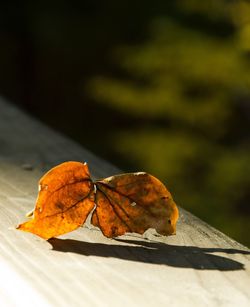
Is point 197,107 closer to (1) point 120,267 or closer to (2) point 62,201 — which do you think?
(2) point 62,201

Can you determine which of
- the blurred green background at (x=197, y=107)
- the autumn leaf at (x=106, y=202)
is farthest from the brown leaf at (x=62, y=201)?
the blurred green background at (x=197, y=107)

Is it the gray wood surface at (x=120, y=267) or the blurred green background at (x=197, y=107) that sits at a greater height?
the gray wood surface at (x=120, y=267)

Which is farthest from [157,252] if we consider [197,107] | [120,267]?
[197,107]

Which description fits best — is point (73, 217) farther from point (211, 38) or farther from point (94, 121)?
point (94, 121)

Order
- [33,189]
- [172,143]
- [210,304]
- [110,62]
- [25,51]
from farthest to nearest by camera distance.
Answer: [25,51]
[110,62]
[172,143]
[33,189]
[210,304]

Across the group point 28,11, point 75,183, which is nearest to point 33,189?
point 75,183

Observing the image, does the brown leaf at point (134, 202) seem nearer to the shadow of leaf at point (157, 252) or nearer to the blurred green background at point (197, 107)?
the shadow of leaf at point (157, 252)

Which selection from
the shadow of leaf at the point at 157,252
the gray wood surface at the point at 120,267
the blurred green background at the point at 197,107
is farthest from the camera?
the blurred green background at the point at 197,107
